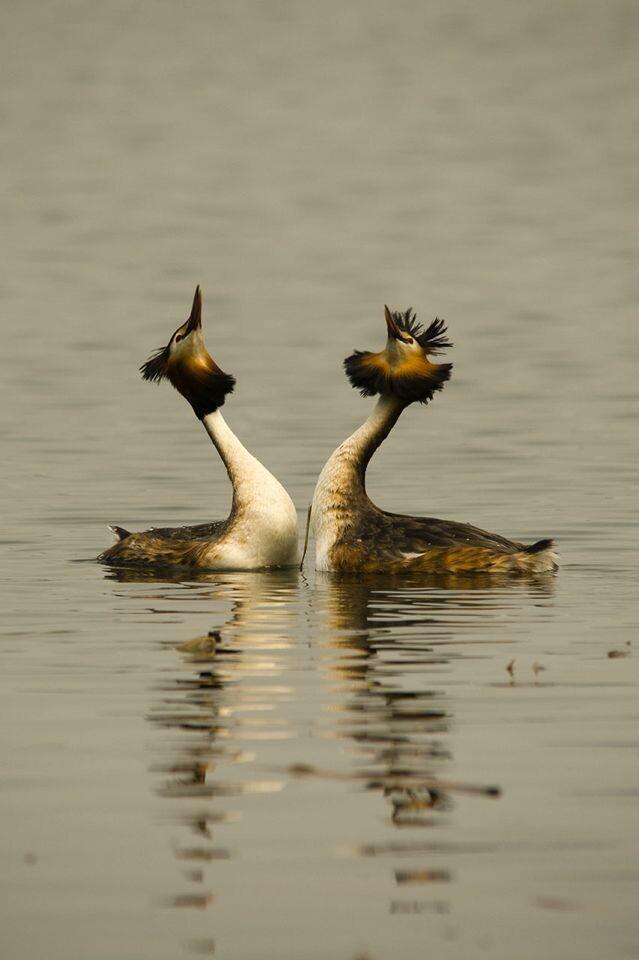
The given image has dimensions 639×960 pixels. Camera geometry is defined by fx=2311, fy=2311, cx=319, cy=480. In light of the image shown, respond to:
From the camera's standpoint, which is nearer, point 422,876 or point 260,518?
point 422,876

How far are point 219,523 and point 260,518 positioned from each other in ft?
2.69

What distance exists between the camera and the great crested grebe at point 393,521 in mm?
15656

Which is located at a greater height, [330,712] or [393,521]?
[393,521]

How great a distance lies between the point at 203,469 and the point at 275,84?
106 metres

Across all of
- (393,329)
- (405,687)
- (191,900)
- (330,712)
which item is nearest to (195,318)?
(393,329)

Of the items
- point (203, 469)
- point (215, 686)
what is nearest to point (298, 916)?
point (215, 686)

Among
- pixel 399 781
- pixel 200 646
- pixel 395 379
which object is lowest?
pixel 399 781

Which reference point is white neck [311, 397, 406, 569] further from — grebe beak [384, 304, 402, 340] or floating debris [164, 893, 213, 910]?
floating debris [164, 893, 213, 910]

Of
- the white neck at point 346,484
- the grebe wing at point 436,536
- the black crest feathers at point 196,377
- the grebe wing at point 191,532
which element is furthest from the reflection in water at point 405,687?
the black crest feathers at point 196,377

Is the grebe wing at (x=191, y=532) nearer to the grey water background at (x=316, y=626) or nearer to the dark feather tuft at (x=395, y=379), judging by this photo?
the grey water background at (x=316, y=626)

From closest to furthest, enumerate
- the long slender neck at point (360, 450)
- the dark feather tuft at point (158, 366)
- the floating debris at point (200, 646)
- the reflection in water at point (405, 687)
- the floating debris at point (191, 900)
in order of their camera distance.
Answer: the floating debris at point (191, 900) → the reflection in water at point (405, 687) → the floating debris at point (200, 646) → the long slender neck at point (360, 450) → the dark feather tuft at point (158, 366)

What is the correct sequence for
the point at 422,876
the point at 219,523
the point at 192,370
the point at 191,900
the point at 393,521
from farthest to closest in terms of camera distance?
the point at 219,523 < the point at 192,370 < the point at 393,521 < the point at 422,876 < the point at 191,900

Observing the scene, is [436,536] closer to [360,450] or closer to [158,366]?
[360,450]

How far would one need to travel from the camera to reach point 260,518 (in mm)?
16438
